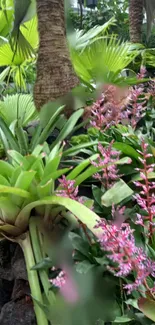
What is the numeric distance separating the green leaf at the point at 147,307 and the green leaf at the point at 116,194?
1.42 feet

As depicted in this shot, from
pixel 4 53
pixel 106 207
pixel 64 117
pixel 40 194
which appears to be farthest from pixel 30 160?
pixel 4 53

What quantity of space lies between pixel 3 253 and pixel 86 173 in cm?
59

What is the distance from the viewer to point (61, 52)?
2457 mm

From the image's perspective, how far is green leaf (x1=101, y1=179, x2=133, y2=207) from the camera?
4.82 feet

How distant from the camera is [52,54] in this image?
244 cm

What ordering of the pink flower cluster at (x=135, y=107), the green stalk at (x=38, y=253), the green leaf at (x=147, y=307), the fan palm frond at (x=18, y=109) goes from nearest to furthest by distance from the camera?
the green leaf at (x=147, y=307) < the green stalk at (x=38, y=253) < the pink flower cluster at (x=135, y=107) < the fan palm frond at (x=18, y=109)

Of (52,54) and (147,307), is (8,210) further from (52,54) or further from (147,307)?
(52,54)

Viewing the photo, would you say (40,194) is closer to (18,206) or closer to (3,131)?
(18,206)

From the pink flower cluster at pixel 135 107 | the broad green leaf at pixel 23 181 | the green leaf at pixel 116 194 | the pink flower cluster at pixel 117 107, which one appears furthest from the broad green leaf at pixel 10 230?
the pink flower cluster at pixel 135 107

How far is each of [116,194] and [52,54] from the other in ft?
4.11

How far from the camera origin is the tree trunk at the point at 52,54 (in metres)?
2.42

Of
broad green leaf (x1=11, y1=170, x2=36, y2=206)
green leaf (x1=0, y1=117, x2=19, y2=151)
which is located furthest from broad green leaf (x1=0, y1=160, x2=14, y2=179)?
green leaf (x1=0, y1=117, x2=19, y2=151)

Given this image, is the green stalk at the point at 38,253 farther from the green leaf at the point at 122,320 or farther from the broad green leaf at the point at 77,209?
the green leaf at the point at 122,320

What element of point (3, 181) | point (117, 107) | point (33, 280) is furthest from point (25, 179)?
point (117, 107)
